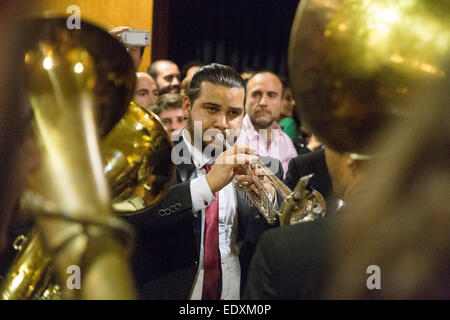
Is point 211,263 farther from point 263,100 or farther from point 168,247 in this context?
point 263,100

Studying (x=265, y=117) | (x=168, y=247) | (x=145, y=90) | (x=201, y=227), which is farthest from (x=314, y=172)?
(x=145, y=90)

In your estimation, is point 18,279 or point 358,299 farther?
point 18,279

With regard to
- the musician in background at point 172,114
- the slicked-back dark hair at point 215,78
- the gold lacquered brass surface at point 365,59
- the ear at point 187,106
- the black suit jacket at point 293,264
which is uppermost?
the gold lacquered brass surface at point 365,59

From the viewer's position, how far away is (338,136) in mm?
826

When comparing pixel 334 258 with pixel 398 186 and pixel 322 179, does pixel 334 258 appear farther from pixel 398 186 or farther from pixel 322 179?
pixel 322 179

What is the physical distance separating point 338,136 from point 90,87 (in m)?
0.43

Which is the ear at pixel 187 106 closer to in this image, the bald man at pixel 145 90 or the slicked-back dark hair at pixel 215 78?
the slicked-back dark hair at pixel 215 78

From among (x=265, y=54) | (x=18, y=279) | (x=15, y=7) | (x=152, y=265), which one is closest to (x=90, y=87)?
(x=15, y=7)

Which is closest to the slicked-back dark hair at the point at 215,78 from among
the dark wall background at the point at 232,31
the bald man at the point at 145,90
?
the bald man at the point at 145,90

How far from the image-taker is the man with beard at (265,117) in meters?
3.04

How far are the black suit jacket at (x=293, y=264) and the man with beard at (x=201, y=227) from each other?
622mm

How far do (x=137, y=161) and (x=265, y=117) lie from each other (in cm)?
199

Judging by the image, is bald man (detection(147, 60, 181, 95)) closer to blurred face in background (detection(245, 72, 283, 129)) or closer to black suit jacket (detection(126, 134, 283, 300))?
blurred face in background (detection(245, 72, 283, 129))

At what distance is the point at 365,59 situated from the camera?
2.48 ft
